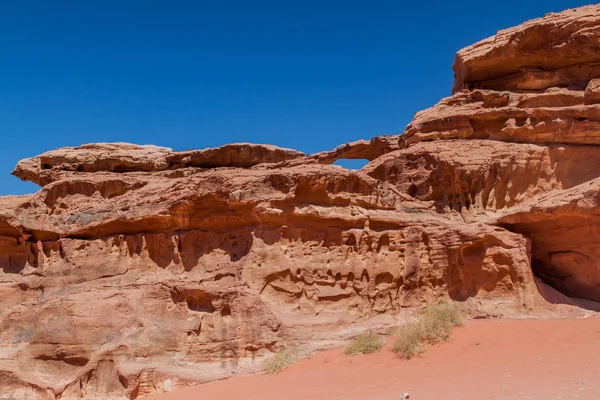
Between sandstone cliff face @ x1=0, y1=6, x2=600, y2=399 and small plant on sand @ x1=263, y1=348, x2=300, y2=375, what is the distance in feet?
1.13

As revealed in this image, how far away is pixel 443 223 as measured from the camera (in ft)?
44.7

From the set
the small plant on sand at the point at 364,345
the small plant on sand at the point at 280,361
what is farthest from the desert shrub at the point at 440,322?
the small plant on sand at the point at 280,361

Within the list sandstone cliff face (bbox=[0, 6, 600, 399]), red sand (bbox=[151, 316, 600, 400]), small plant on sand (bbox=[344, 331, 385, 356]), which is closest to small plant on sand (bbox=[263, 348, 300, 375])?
red sand (bbox=[151, 316, 600, 400])

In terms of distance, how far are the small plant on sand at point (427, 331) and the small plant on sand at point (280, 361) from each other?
2.09m

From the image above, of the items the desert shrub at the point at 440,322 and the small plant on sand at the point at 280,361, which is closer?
the small plant on sand at the point at 280,361

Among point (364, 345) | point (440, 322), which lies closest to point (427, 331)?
point (440, 322)

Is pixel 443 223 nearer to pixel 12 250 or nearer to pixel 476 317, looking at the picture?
pixel 476 317

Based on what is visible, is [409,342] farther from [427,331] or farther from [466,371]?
[466,371]

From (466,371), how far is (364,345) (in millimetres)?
2292

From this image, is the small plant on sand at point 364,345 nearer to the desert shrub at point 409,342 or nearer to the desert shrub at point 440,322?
the desert shrub at point 409,342

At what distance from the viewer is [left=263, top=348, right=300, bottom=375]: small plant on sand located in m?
10.8

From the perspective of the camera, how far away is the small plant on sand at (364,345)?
36.2 ft

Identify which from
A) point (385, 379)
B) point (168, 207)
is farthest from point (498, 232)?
point (168, 207)

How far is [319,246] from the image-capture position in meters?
13.2
